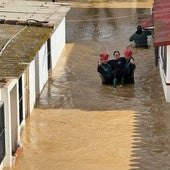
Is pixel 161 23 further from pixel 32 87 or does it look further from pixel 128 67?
pixel 32 87

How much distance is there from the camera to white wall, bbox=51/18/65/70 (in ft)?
74.5

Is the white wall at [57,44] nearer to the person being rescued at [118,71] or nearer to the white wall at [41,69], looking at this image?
the white wall at [41,69]

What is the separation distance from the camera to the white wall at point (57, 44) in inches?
894

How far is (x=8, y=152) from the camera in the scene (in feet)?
44.6

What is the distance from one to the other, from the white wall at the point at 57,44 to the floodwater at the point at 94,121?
302 mm

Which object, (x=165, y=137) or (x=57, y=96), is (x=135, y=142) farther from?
(x=57, y=96)

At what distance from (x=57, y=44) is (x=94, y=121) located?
7788 millimetres

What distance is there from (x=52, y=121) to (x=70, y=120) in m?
0.48

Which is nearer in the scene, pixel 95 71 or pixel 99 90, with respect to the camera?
pixel 99 90

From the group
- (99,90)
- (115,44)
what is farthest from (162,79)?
(115,44)

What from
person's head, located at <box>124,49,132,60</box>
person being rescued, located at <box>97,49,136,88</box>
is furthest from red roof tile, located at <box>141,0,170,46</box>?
person being rescued, located at <box>97,49,136,88</box>

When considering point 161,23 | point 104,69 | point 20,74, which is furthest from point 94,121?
point 161,23

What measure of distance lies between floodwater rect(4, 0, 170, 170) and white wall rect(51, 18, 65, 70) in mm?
302

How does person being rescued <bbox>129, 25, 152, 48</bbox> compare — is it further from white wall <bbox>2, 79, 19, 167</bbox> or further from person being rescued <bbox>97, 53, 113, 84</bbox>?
white wall <bbox>2, 79, 19, 167</bbox>
